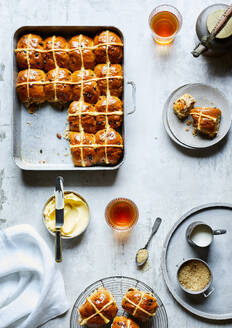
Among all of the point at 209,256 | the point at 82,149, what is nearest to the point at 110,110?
the point at 82,149

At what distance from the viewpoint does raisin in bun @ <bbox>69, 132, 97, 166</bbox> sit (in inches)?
100

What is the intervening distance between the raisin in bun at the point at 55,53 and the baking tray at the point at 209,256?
3.97ft

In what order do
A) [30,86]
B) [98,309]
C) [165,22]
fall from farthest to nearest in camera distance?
1. [165,22]
2. [30,86]
3. [98,309]

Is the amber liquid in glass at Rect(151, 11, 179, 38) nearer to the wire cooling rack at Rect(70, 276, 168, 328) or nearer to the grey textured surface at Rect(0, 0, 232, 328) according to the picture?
the grey textured surface at Rect(0, 0, 232, 328)

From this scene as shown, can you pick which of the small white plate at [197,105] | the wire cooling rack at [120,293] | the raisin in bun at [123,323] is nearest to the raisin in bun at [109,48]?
the small white plate at [197,105]

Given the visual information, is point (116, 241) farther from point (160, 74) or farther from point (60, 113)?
point (160, 74)

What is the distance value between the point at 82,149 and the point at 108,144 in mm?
157

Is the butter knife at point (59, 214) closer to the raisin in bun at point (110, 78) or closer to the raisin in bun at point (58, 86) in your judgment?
the raisin in bun at point (58, 86)

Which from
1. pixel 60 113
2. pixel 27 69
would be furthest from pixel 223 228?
pixel 27 69

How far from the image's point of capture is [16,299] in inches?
102

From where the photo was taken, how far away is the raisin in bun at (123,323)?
96.5 inches

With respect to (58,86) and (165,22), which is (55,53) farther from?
(165,22)

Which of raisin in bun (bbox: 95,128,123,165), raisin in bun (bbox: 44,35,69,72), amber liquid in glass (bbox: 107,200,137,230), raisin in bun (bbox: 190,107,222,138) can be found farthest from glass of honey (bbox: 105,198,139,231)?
raisin in bun (bbox: 44,35,69,72)

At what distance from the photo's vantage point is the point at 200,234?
256 centimetres
